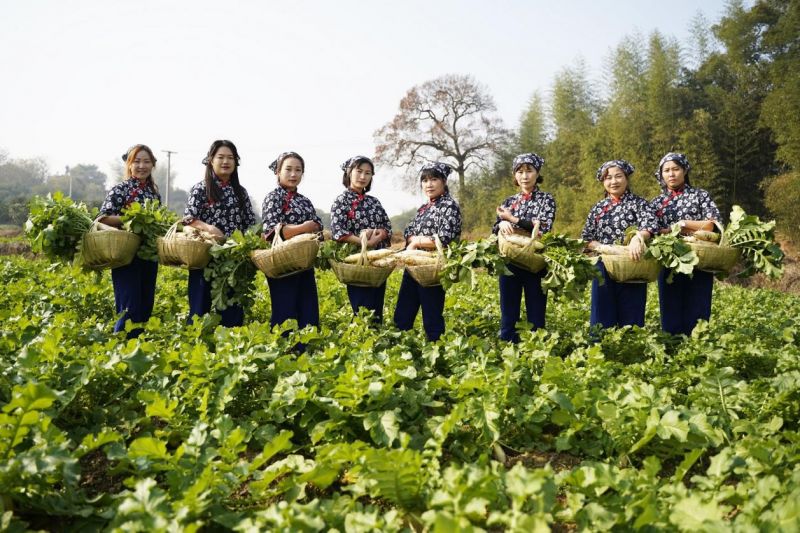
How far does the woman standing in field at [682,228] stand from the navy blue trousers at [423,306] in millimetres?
1826

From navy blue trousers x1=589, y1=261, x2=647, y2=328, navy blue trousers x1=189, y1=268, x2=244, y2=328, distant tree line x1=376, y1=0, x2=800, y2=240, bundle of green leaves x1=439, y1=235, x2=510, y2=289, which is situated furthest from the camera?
distant tree line x1=376, y1=0, x2=800, y2=240

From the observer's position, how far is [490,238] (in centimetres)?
423

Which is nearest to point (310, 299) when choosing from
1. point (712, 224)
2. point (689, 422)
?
point (689, 422)

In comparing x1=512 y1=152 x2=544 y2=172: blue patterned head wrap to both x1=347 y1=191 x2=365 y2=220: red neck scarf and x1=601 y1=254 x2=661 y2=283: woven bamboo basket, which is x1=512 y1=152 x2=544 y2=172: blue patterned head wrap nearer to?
x1=601 y1=254 x2=661 y2=283: woven bamboo basket

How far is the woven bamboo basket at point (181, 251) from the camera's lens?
412cm

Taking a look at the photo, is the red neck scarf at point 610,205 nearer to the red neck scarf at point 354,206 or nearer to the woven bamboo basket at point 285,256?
the red neck scarf at point 354,206

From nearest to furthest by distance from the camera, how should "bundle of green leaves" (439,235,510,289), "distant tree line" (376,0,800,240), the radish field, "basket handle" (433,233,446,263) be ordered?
the radish field → "bundle of green leaves" (439,235,510,289) → "basket handle" (433,233,446,263) → "distant tree line" (376,0,800,240)

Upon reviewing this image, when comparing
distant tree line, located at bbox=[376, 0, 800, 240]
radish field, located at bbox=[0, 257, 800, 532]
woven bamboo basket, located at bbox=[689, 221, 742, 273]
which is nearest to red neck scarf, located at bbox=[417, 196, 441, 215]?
radish field, located at bbox=[0, 257, 800, 532]

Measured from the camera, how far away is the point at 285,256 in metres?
4.00

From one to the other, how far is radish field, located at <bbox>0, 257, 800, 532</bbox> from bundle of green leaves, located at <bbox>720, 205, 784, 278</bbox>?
732mm

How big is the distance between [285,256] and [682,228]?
3.19 metres

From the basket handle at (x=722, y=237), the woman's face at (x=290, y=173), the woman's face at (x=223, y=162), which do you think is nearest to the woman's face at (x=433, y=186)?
the woman's face at (x=290, y=173)

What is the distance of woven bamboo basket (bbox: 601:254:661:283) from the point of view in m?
4.21

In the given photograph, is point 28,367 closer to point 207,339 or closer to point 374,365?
point 207,339
